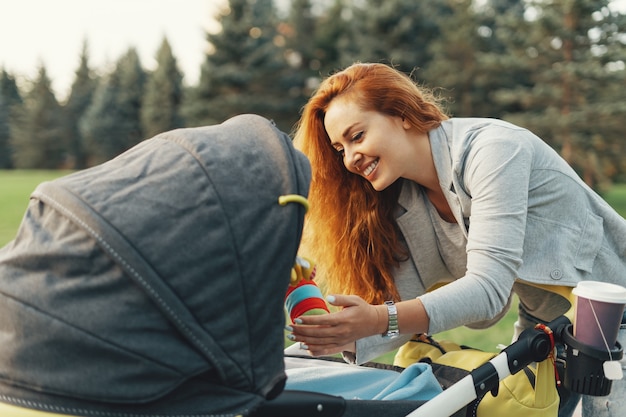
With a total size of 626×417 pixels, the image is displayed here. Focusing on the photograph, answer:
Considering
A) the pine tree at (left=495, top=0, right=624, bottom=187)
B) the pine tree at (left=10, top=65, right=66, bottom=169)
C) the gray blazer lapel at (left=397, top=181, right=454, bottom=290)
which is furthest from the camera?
the pine tree at (left=10, top=65, right=66, bottom=169)

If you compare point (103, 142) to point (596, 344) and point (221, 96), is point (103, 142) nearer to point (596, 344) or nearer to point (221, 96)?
point (221, 96)

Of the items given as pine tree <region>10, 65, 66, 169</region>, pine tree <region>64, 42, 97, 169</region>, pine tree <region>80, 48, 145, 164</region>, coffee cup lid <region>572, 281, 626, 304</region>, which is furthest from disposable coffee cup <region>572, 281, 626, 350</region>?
pine tree <region>10, 65, 66, 169</region>

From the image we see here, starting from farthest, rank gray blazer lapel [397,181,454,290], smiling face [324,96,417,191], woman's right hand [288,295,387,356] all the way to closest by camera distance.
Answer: gray blazer lapel [397,181,454,290], smiling face [324,96,417,191], woman's right hand [288,295,387,356]

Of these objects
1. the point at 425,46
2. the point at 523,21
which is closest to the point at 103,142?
the point at 425,46

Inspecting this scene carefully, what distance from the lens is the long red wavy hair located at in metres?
2.06

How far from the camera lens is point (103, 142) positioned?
35.8m

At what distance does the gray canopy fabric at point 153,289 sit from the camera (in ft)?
3.80

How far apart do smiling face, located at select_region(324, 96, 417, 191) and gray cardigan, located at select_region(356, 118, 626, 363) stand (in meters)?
0.10

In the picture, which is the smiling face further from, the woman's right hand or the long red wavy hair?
the woman's right hand

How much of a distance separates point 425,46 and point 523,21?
4929 mm

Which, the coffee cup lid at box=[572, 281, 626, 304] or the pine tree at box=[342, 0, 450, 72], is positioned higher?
the coffee cup lid at box=[572, 281, 626, 304]

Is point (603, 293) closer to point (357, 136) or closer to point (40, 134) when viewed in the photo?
point (357, 136)

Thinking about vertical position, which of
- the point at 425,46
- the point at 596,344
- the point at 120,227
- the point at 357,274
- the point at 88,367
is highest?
the point at 120,227

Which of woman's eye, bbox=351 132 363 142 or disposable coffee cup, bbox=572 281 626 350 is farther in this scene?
woman's eye, bbox=351 132 363 142
